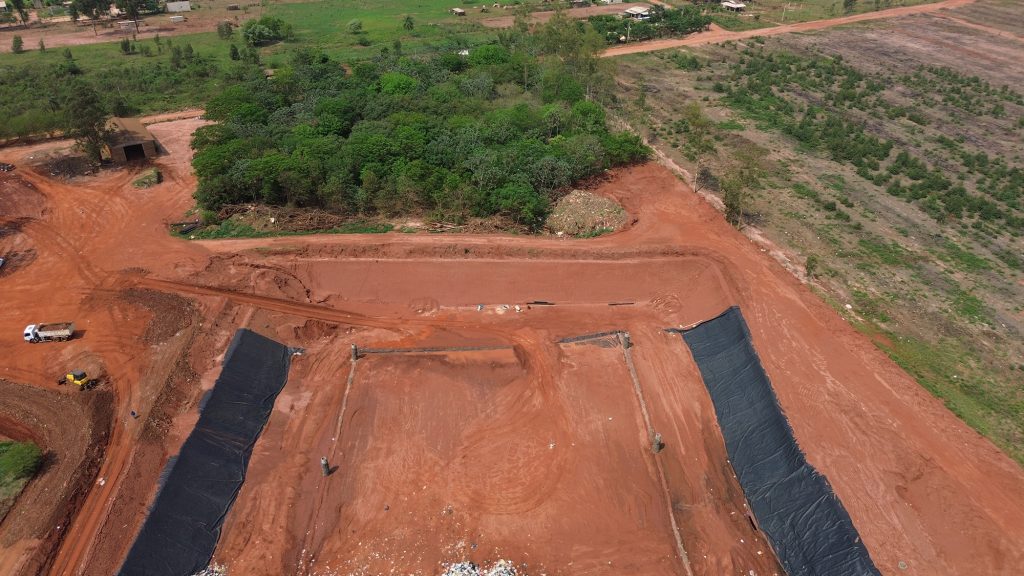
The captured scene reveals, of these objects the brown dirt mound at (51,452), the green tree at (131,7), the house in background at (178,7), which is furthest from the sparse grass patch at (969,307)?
the house in background at (178,7)

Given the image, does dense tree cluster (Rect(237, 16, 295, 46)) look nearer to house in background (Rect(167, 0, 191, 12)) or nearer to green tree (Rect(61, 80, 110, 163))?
house in background (Rect(167, 0, 191, 12))

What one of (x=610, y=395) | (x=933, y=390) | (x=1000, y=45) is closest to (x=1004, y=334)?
(x=933, y=390)

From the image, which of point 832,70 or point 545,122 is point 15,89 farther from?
point 832,70

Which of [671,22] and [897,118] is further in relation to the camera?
[671,22]


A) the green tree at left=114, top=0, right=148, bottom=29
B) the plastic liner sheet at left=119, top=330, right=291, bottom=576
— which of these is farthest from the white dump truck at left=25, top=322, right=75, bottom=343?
the green tree at left=114, top=0, right=148, bottom=29

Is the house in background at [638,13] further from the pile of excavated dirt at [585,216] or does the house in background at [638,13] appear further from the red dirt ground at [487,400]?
the pile of excavated dirt at [585,216]

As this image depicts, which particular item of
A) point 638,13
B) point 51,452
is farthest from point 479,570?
point 638,13
